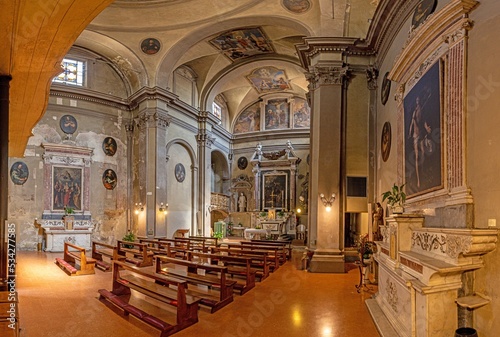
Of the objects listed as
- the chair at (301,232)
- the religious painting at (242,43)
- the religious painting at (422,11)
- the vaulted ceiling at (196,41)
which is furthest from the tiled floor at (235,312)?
the chair at (301,232)

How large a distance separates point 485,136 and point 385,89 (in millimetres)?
6259

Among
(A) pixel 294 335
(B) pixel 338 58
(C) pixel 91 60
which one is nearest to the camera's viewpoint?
(A) pixel 294 335

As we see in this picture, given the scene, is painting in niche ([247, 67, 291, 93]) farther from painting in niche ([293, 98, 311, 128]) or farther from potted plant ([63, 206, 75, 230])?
potted plant ([63, 206, 75, 230])

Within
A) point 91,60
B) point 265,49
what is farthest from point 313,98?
point 91,60

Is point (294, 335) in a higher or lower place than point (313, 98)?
lower

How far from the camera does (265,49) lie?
64.6 ft

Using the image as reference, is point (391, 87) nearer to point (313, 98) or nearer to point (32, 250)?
point (313, 98)

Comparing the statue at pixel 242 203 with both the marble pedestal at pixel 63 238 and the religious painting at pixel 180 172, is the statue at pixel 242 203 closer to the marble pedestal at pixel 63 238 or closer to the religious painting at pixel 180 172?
the religious painting at pixel 180 172

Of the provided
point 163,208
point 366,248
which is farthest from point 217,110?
point 366,248

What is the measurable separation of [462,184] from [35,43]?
5584 millimetres

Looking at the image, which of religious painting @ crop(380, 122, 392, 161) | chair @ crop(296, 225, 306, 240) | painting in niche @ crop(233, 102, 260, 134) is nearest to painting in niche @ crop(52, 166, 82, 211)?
chair @ crop(296, 225, 306, 240)

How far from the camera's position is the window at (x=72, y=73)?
17.6 m

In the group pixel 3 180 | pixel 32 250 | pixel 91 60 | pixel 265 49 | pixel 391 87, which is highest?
pixel 265 49

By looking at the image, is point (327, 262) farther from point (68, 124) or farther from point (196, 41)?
point (68, 124)
